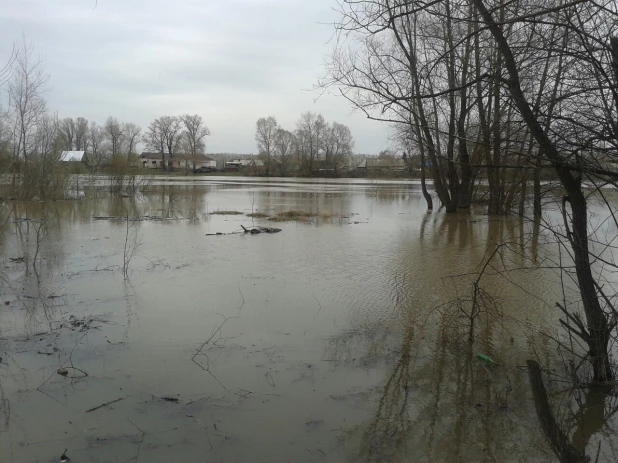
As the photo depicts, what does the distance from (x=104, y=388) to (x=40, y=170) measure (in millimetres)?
23955

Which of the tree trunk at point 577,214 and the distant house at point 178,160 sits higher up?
the distant house at point 178,160

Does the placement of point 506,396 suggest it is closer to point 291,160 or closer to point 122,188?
point 122,188

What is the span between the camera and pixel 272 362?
16.3 ft

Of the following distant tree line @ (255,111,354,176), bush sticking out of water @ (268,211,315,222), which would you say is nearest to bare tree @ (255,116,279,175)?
distant tree line @ (255,111,354,176)

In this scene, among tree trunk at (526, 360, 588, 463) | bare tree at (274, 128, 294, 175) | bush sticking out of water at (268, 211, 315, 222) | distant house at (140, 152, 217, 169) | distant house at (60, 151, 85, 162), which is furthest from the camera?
distant house at (140, 152, 217, 169)

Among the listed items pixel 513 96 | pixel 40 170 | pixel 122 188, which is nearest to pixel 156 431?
pixel 513 96

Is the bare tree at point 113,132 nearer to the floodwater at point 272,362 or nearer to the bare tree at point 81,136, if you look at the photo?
the bare tree at point 81,136

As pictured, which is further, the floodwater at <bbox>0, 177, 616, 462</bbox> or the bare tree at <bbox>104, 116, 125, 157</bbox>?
the bare tree at <bbox>104, 116, 125, 157</bbox>

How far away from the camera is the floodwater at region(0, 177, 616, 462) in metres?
3.57

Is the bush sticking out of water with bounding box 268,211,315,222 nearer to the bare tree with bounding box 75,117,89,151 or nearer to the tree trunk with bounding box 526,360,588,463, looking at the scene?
the tree trunk with bounding box 526,360,588,463

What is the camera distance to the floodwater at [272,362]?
3.57 m

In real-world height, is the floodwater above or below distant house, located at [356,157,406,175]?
below

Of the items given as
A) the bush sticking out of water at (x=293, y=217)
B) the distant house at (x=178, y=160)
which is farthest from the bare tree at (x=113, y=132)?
the bush sticking out of water at (x=293, y=217)

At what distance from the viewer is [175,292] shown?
7.63 m
